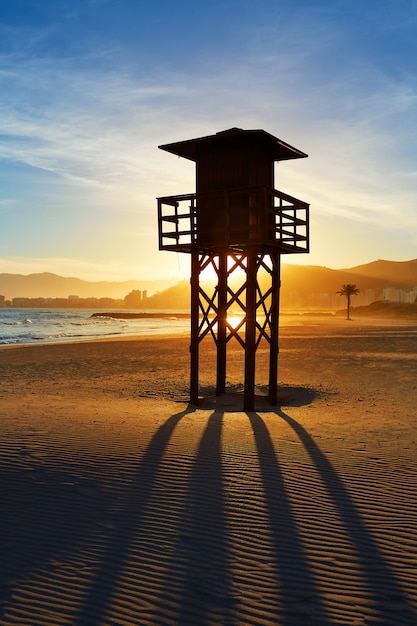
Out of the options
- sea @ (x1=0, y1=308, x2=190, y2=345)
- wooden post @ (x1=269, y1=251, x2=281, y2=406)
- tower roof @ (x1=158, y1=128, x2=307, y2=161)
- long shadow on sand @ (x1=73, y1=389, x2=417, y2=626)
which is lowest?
long shadow on sand @ (x1=73, y1=389, x2=417, y2=626)

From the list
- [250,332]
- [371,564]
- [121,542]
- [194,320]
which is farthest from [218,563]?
[194,320]

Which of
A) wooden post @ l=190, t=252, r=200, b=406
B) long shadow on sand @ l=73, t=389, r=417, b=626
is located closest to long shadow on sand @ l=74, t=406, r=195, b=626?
long shadow on sand @ l=73, t=389, r=417, b=626

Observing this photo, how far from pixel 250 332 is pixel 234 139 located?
586 centimetres

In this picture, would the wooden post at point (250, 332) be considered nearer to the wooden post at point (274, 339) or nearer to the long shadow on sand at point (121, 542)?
the wooden post at point (274, 339)

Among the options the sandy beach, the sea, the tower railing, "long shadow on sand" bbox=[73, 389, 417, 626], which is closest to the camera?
"long shadow on sand" bbox=[73, 389, 417, 626]

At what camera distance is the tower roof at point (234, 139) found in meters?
14.6

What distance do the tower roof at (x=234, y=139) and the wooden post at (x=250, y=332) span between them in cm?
337

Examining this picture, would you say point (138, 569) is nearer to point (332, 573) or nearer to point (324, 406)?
point (332, 573)

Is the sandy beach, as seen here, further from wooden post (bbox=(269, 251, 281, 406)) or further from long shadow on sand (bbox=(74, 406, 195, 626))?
wooden post (bbox=(269, 251, 281, 406))

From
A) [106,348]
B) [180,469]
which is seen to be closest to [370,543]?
[180,469]

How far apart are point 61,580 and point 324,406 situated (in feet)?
35.6

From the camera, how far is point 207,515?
708cm

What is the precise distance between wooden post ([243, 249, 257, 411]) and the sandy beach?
613 mm

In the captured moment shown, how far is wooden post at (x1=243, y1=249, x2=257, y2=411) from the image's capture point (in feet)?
48.7
